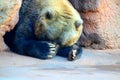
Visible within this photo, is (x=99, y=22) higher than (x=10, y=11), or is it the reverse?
(x=10, y=11)

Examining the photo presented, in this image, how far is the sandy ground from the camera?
5.07 meters

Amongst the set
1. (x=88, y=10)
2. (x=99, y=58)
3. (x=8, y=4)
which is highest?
(x=8, y=4)

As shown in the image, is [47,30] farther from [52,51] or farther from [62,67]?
[62,67]

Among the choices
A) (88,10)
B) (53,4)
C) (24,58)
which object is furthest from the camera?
(88,10)

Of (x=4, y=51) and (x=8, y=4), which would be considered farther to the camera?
(x=4, y=51)

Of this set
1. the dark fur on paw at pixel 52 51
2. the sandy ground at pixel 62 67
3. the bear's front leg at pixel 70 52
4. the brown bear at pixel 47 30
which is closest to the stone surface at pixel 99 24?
the sandy ground at pixel 62 67

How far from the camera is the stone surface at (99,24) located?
7578 mm

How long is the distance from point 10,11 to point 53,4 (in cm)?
149

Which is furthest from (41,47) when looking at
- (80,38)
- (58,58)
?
(80,38)

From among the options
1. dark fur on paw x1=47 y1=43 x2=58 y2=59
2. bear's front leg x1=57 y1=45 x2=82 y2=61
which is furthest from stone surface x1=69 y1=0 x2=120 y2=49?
dark fur on paw x1=47 y1=43 x2=58 y2=59

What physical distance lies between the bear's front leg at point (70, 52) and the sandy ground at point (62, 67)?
8 cm

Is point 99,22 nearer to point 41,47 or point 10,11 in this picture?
point 41,47

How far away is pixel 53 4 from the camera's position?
7.09 m

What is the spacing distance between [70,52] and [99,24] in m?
1.16
